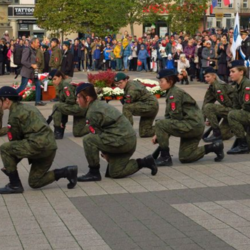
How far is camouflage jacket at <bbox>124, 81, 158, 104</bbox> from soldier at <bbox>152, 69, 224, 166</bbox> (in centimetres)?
307

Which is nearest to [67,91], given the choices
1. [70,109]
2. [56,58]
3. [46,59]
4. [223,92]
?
[70,109]

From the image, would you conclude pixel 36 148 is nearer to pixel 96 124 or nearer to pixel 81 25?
pixel 96 124

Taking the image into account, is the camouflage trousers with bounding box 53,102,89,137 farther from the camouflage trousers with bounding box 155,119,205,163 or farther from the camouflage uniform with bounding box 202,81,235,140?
the camouflage trousers with bounding box 155,119,205,163

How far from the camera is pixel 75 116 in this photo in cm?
1583

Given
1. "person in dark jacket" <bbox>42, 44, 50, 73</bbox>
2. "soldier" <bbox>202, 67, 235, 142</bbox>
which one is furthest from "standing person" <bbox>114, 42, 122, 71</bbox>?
"soldier" <bbox>202, 67, 235, 142</bbox>

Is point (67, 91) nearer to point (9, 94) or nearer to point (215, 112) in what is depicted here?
point (215, 112)

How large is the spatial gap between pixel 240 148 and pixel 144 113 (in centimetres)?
289

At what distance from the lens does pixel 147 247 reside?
24.4 feet

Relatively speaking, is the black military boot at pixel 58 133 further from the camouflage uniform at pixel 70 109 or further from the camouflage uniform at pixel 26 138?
the camouflage uniform at pixel 26 138

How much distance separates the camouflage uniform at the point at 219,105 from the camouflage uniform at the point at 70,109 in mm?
2518

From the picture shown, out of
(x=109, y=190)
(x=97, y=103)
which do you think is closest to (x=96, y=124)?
(x=97, y=103)

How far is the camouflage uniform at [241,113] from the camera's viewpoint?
13.0 metres

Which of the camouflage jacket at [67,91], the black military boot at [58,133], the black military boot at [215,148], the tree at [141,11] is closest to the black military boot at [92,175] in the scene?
the black military boot at [215,148]

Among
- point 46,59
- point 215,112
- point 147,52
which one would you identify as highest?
point 215,112
